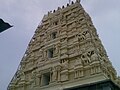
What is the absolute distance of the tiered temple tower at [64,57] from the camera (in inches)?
701

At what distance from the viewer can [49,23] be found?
2456 cm

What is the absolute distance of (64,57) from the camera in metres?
19.7

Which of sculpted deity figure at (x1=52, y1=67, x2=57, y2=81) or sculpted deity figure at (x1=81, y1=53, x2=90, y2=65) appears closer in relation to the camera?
sculpted deity figure at (x1=81, y1=53, x2=90, y2=65)

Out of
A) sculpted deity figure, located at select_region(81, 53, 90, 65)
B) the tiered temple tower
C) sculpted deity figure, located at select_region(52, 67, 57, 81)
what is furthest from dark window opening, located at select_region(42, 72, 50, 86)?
sculpted deity figure, located at select_region(81, 53, 90, 65)

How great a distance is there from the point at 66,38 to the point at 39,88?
4.77 m

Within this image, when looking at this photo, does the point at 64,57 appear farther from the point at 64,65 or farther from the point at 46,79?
the point at 46,79

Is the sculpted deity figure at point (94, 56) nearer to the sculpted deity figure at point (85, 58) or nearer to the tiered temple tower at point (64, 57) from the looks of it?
the tiered temple tower at point (64, 57)

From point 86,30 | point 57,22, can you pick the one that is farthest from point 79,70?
point 57,22

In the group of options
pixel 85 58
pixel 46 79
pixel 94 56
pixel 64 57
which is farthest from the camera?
pixel 46 79

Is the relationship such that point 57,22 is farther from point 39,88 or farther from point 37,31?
point 39,88

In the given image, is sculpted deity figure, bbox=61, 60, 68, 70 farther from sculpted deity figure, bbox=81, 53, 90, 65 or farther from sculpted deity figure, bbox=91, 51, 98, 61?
sculpted deity figure, bbox=91, 51, 98, 61

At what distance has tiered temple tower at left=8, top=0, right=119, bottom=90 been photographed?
17812 millimetres

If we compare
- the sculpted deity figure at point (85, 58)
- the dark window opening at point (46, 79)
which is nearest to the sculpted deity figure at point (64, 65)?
the sculpted deity figure at point (85, 58)

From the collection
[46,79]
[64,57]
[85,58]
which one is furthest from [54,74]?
[85,58]
